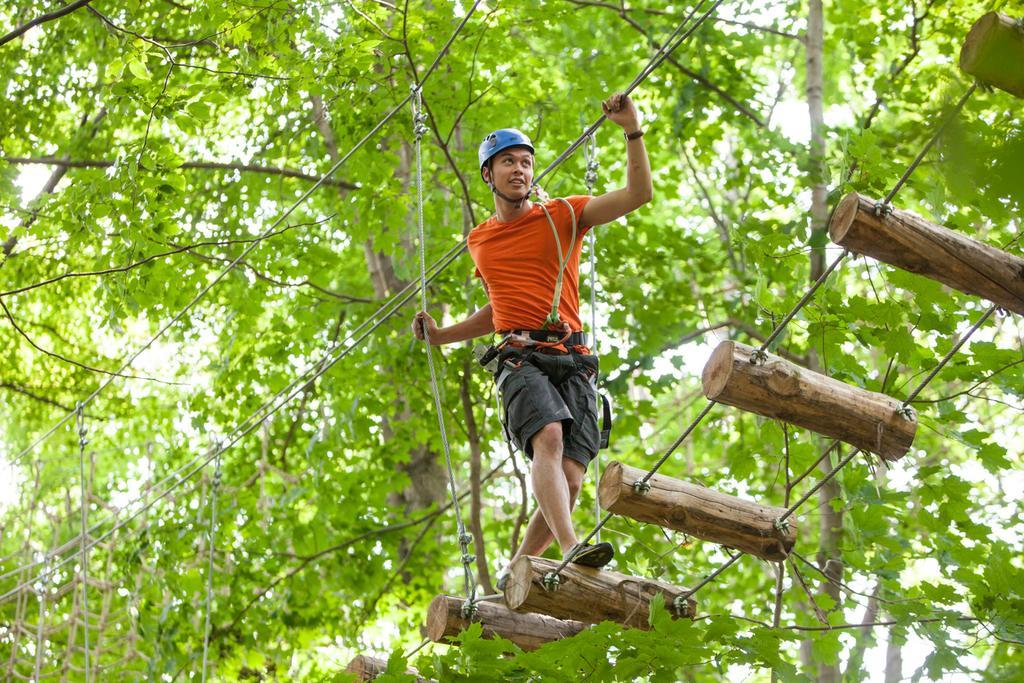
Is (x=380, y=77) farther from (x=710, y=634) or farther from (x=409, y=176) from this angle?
(x=710, y=634)

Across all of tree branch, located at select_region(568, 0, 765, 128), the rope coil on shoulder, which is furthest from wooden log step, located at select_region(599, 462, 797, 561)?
tree branch, located at select_region(568, 0, 765, 128)

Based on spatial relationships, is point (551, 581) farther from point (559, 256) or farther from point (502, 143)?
point (502, 143)

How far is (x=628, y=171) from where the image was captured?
10.4 feet

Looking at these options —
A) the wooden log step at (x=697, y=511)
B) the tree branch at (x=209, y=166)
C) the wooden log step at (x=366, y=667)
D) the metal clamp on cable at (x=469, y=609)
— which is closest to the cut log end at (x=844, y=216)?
the wooden log step at (x=697, y=511)

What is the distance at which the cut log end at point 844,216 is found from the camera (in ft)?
8.64

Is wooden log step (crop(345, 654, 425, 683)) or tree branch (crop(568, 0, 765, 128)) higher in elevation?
tree branch (crop(568, 0, 765, 128))

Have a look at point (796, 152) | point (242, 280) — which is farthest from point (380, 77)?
point (796, 152)

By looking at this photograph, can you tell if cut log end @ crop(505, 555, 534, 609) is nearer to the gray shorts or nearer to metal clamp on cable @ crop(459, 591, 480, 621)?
metal clamp on cable @ crop(459, 591, 480, 621)

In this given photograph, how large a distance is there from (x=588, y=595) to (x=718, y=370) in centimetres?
76

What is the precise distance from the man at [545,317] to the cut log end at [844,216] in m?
0.59

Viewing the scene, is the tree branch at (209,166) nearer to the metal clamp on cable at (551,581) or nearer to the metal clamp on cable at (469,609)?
the metal clamp on cable at (469,609)

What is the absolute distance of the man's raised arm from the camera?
3.08 metres

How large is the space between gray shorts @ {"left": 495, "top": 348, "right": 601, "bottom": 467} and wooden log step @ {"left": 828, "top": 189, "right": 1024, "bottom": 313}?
3.00ft

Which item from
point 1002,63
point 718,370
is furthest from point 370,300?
point 1002,63
